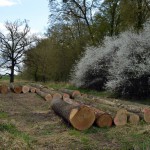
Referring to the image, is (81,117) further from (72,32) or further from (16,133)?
(72,32)

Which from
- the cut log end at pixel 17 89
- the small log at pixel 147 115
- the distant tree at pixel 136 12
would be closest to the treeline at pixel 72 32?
the distant tree at pixel 136 12

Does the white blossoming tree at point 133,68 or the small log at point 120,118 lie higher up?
the white blossoming tree at point 133,68

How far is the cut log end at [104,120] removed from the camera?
984cm

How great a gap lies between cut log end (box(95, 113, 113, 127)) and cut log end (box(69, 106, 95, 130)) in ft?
0.65

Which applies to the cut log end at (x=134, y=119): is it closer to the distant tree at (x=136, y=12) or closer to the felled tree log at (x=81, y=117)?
the felled tree log at (x=81, y=117)

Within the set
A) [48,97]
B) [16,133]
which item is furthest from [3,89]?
[16,133]

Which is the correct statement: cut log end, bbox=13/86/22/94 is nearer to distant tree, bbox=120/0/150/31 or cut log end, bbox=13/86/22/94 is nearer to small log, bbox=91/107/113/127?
distant tree, bbox=120/0/150/31

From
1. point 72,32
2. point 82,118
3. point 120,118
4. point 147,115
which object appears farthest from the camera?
→ point 72,32

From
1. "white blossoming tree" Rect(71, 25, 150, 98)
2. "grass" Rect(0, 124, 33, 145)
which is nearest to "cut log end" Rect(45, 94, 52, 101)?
"white blossoming tree" Rect(71, 25, 150, 98)

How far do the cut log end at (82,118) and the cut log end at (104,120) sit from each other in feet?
0.65

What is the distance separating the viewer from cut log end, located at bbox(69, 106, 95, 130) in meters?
9.61

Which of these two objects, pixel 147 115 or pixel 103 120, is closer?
pixel 103 120

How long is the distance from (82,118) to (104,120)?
2.18 feet

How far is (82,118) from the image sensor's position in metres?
9.66
